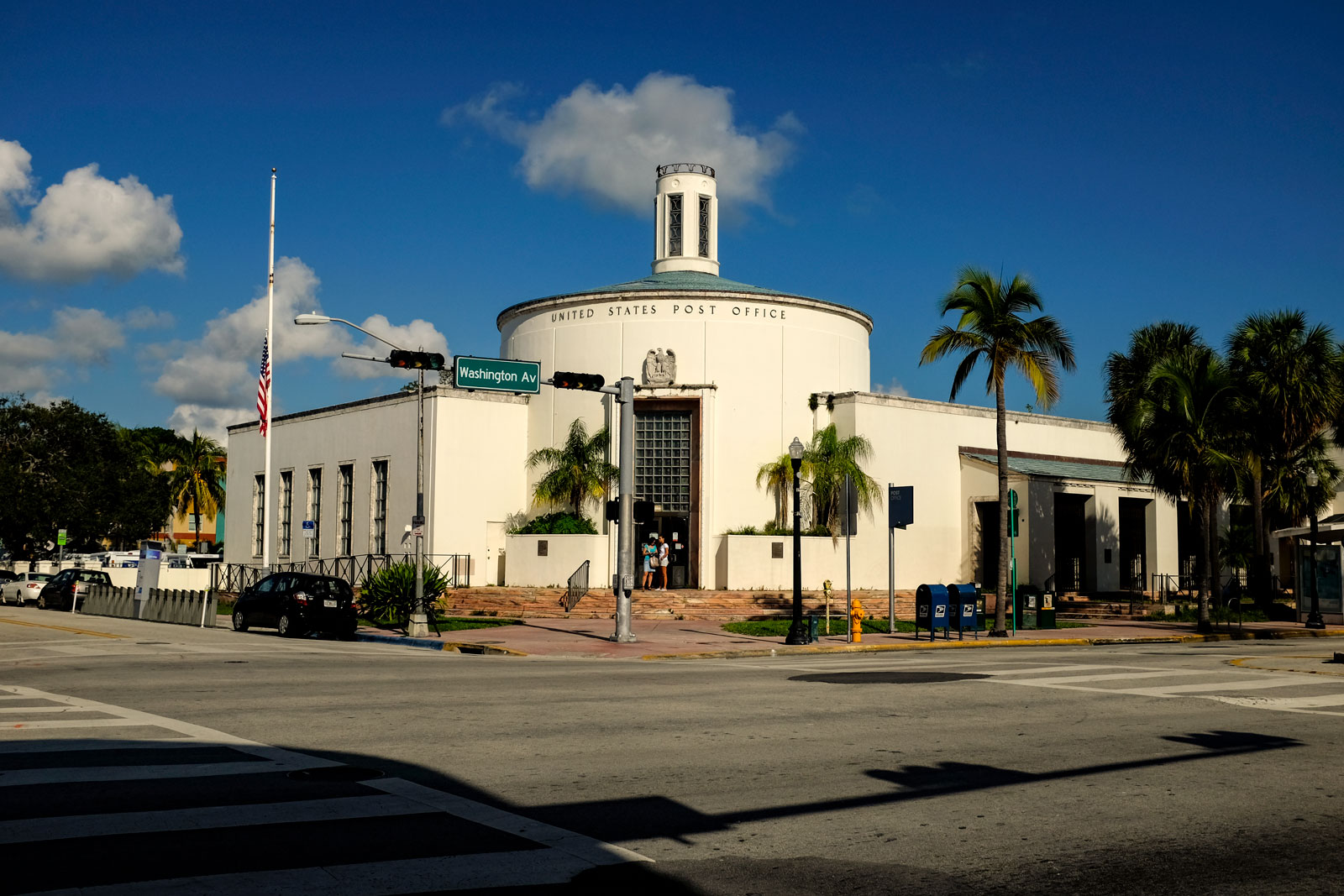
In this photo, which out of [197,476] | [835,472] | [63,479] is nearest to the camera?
[835,472]

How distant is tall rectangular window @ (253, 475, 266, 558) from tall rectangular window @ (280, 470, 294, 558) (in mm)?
1401

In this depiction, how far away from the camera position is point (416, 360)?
25516 millimetres

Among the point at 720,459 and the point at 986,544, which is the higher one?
the point at 720,459

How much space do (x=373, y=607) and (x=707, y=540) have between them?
494 inches

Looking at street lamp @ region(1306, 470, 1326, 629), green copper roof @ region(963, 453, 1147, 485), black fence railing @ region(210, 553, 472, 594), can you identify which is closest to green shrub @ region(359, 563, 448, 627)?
black fence railing @ region(210, 553, 472, 594)

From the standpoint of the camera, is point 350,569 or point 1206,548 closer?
point 1206,548

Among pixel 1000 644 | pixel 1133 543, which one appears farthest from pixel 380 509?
pixel 1133 543

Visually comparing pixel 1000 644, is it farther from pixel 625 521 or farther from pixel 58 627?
pixel 58 627

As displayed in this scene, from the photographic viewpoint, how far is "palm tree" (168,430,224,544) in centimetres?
8581

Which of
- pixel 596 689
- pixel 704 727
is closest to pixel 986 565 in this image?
pixel 596 689

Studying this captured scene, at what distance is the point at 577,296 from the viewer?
42125mm

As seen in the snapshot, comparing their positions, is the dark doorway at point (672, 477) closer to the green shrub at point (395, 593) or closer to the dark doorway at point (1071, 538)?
the green shrub at point (395, 593)

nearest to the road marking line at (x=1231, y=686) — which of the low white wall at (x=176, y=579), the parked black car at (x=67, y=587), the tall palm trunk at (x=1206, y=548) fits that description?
the tall palm trunk at (x=1206, y=548)

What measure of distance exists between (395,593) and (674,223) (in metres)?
22.6
